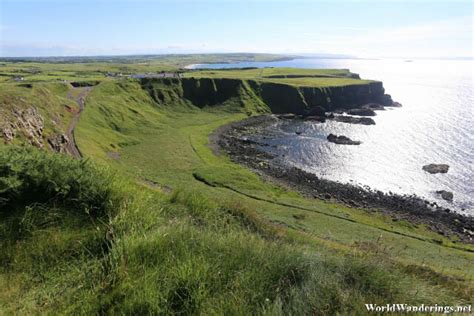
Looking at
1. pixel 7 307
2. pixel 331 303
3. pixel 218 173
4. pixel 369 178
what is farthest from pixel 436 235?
pixel 7 307

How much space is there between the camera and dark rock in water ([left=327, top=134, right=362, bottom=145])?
81.3m

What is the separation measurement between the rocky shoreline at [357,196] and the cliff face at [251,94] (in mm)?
41758

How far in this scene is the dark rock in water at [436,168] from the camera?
61656 millimetres

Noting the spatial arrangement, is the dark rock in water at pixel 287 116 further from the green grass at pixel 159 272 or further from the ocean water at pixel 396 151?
the green grass at pixel 159 272

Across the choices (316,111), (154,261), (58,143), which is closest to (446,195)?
(154,261)

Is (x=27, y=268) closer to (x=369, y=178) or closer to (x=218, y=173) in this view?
(x=218, y=173)

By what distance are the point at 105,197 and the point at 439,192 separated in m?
58.7

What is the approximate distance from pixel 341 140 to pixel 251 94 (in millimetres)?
47525

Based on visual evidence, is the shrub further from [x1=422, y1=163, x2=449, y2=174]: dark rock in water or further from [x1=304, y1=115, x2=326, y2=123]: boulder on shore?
[x1=304, y1=115, x2=326, y2=123]: boulder on shore

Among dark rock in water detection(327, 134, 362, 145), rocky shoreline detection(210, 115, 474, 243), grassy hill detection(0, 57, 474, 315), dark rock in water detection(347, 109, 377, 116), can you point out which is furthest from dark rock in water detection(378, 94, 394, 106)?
grassy hill detection(0, 57, 474, 315)

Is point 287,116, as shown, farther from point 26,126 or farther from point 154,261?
point 154,261

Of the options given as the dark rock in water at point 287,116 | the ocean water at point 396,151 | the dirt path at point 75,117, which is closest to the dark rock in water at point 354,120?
the ocean water at point 396,151

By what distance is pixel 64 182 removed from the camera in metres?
8.59

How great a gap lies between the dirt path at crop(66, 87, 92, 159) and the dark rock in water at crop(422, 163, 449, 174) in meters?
62.5
